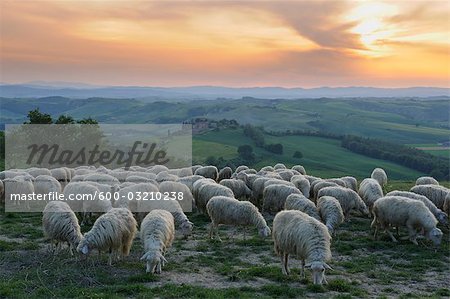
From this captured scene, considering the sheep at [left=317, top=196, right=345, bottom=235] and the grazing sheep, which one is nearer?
the sheep at [left=317, top=196, right=345, bottom=235]

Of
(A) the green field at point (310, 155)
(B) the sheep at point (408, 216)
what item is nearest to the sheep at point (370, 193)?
(B) the sheep at point (408, 216)

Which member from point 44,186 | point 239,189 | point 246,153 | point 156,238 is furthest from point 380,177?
point 246,153

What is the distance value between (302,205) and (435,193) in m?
7.61

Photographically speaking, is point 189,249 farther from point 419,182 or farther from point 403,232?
point 419,182

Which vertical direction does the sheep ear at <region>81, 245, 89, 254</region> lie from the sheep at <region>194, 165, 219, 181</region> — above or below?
below

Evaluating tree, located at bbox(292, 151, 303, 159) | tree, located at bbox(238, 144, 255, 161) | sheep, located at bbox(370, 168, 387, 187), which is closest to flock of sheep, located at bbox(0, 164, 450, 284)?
sheep, located at bbox(370, 168, 387, 187)

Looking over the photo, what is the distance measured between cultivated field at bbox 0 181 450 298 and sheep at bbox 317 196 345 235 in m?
0.75

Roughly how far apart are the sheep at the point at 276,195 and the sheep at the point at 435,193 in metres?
6.10

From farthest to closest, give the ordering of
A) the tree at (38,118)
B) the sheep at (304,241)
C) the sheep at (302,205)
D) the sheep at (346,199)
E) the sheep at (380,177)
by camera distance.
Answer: the tree at (38,118) → the sheep at (380,177) → the sheep at (346,199) → the sheep at (302,205) → the sheep at (304,241)

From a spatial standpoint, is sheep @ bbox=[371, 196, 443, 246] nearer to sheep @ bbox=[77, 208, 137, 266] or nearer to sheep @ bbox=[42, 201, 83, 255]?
sheep @ bbox=[77, 208, 137, 266]

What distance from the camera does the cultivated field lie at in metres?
10.3

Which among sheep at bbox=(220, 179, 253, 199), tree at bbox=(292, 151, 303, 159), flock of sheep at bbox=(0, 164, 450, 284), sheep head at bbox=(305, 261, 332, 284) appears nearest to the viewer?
sheep head at bbox=(305, 261, 332, 284)

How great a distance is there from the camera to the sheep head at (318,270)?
1070cm

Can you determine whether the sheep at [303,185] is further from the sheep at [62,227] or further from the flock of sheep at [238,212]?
the sheep at [62,227]
